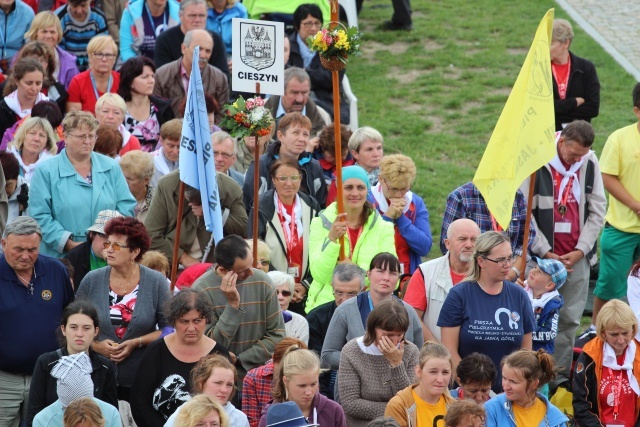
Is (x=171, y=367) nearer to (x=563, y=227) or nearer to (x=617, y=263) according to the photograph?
(x=563, y=227)

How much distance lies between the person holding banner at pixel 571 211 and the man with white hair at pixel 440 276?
169cm

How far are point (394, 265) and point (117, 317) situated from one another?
2127 mm

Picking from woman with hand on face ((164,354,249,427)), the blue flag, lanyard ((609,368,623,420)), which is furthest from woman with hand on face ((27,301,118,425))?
lanyard ((609,368,623,420))

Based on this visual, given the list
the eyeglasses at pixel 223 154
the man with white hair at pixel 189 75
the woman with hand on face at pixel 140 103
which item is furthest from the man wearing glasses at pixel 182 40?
the eyeglasses at pixel 223 154

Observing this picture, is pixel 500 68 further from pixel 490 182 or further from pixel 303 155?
pixel 490 182

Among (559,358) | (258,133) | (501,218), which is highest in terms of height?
(258,133)

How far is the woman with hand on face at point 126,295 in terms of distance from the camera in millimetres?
10016

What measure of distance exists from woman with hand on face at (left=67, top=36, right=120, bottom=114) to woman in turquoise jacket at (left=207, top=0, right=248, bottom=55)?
8.20 ft

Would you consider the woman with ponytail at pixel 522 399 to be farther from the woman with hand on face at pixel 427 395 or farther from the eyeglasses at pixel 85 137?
the eyeglasses at pixel 85 137

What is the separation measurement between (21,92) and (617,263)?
5.97m

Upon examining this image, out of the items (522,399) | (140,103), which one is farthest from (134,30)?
(522,399)

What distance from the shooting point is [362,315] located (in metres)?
10.0

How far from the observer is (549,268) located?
1109cm

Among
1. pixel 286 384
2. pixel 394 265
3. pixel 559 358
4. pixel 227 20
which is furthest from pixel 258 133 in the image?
pixel 227 20
